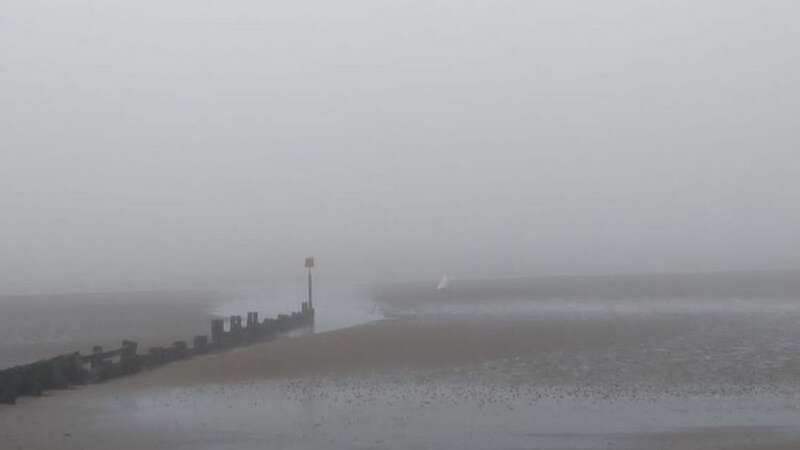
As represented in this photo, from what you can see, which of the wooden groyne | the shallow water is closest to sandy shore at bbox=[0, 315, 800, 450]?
the shallow water

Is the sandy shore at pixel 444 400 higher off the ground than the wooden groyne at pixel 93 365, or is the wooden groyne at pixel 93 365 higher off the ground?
the wooden groyne at pixel 93 365

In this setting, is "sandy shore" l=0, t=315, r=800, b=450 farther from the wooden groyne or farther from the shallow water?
the wooden groyne

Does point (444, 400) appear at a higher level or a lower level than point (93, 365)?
lower

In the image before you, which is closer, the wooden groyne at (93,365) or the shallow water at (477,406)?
the shallow water at (477,406)

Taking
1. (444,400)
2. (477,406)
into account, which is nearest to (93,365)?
(444,400)

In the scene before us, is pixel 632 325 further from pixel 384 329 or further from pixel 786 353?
pixel 786 353

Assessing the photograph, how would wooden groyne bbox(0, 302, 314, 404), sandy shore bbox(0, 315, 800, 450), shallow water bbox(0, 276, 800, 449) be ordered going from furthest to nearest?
wooden groyne bbox(0, 302, 314, 404) → sandy shore bbox(0, 315, 800, 450) → shallow water bbox(0, 276, 800, 449)

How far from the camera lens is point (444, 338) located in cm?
3738

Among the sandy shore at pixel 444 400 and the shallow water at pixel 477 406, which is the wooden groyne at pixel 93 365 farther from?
the shallow water at pixel 477 406

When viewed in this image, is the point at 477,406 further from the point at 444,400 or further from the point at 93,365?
the point at 93,365

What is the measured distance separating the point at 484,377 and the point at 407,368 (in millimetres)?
3111

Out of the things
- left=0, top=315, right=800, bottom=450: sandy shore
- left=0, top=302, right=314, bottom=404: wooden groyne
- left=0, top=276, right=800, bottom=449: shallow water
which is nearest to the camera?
left=0, top=276, right=800, bottom=449: shallow water

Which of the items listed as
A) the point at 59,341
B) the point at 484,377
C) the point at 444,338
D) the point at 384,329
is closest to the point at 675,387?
the point at 484,377

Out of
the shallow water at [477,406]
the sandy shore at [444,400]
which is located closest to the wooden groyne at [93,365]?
the sandy shore at [444,400]
